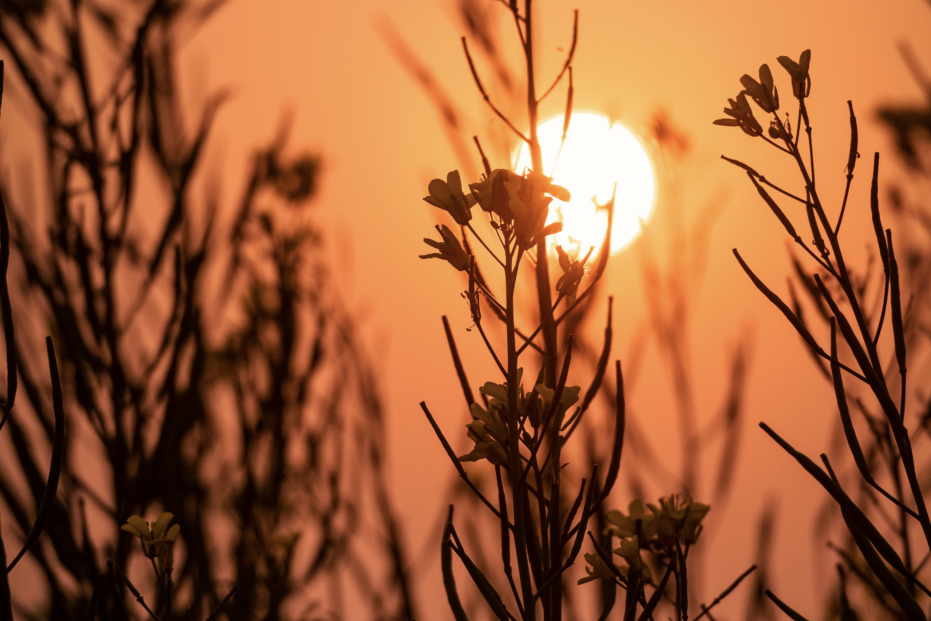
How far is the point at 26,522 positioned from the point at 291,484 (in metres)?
1.14

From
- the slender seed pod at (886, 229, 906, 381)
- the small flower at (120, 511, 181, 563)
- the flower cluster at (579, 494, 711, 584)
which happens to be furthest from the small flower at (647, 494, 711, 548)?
the small flower at (120, 511, 181, 563)

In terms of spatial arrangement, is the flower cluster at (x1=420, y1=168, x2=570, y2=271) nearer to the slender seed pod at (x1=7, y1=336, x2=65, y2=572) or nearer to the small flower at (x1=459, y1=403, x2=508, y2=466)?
the small flower at (x1=459, y1=403, x2=508, y2=466)

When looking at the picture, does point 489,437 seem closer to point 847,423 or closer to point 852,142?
point 847,423

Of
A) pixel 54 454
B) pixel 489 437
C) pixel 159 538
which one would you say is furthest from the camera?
pixel 159 538

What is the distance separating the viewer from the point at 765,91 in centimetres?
85

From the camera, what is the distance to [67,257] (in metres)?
1.29

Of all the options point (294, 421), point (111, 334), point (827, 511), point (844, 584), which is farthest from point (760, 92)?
point (294, 421)

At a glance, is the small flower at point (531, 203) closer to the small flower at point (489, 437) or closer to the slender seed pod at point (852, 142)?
the small flower at point (489, 437)

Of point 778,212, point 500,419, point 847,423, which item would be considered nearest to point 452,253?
point 500,419

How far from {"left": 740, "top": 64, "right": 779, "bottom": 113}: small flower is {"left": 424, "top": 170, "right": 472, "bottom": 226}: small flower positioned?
372 mm

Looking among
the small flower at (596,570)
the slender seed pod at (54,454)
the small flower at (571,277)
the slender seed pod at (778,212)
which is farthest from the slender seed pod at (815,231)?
the slender seed pod at (54,454)

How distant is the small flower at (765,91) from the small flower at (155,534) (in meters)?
0.90

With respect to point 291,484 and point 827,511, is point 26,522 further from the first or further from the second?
point 827,511

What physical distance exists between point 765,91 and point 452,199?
40cm
